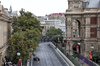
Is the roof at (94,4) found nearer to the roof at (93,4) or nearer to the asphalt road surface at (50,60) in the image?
the roof at (93,4)

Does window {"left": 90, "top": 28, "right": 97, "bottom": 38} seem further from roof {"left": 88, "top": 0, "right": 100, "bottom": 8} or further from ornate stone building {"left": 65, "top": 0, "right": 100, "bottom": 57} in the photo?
roof {"left": 88, "top": 0, "right": 100, "bottom": 8}

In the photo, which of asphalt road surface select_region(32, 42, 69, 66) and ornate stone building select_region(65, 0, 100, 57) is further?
ornate stone building select_region(65, 0, 100, 57)

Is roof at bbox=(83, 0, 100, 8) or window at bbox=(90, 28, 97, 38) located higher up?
roof at bbox=(83, 0, 100, 8)

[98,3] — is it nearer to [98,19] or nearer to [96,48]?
[98,19]

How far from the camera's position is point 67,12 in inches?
2235

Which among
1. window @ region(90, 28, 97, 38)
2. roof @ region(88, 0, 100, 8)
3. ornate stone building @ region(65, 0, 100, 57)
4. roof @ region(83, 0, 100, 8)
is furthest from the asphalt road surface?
roof @ region(88, 0, 100, 8)

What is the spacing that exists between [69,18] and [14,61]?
2446 cm

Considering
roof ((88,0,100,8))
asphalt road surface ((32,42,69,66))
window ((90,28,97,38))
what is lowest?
asphalt road surface ((32,42,69,66))

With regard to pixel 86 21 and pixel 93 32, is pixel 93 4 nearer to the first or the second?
pixel 86 21

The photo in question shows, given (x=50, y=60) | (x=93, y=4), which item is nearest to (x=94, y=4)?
(x=93, y=4)

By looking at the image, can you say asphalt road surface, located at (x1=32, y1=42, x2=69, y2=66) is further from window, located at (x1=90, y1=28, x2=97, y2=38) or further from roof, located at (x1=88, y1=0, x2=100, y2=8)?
roof, located at (x1=88, y1=0, x2=100, y2=8)

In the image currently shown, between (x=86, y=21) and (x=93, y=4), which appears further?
(x=93, y=4)

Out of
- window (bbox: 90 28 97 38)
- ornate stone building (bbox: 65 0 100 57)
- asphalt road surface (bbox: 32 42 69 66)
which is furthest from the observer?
window (bbox: 90 28 97 38)

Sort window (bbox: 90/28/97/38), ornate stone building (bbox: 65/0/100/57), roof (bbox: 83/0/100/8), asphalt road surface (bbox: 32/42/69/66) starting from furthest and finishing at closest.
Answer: roof (bbox: 83/0/100/8)
window (bbox: 90/28/97/38)
ornate stone building (bbox: 65/0/100/57)
asphalt road surface (bbox: 32/42/69/66)
